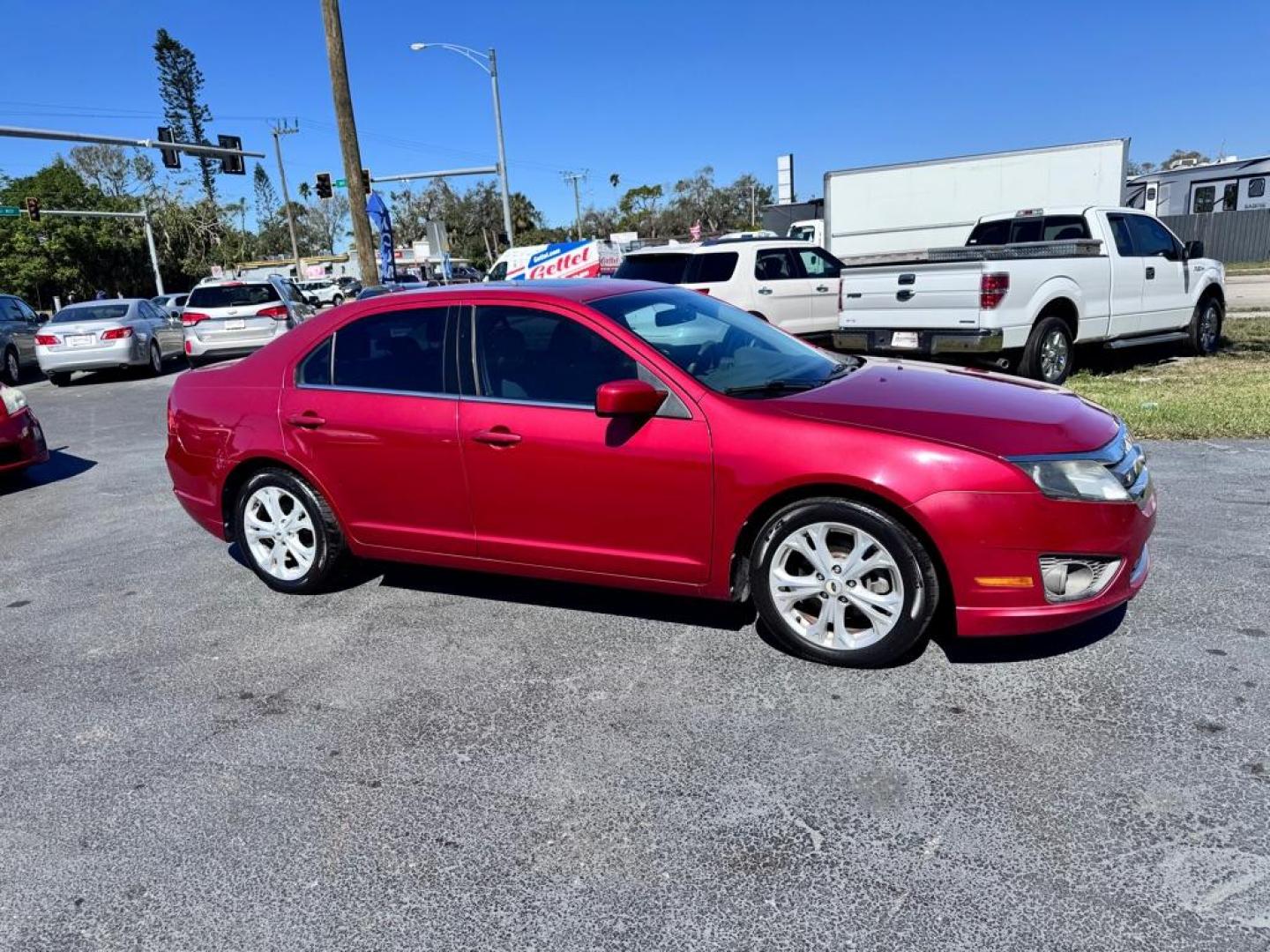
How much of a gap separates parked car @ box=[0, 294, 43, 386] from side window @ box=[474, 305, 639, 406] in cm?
1620

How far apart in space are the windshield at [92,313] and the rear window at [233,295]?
1377mm

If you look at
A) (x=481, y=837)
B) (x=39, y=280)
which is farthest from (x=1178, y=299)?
(x=39, y=280)

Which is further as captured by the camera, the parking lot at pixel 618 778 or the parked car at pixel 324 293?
the parked car at pixel 324 293

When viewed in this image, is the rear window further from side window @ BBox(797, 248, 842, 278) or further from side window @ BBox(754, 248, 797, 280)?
side window @ BBox(797, 248, 842, 278)

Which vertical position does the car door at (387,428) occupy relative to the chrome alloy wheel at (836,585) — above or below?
above

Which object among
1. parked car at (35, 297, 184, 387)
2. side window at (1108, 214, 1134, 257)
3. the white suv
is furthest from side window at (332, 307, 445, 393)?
parked car at (35, 297, 184, 387)

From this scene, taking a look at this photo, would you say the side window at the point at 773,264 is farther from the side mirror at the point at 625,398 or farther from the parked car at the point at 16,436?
the side mirror at the point at 625,398

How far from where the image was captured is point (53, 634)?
475cm

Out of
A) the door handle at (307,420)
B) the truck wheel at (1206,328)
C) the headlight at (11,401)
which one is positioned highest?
the door handle at (307,420)

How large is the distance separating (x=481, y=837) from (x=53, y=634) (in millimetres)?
3072

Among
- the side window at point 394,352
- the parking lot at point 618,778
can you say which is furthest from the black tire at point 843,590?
the side window at point 394,352

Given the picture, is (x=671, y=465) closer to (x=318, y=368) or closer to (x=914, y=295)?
(x=318, y=368)

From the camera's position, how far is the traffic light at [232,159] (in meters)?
27.0

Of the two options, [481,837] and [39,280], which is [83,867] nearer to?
[481,837]
